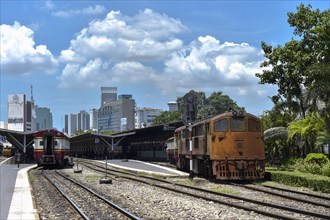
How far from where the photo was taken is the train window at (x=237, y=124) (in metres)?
21.2

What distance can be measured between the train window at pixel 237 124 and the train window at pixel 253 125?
1.14 feet

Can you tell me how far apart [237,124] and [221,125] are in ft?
2.57

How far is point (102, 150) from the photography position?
73875 mm

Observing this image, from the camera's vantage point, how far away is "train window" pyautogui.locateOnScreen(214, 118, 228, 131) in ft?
69.2

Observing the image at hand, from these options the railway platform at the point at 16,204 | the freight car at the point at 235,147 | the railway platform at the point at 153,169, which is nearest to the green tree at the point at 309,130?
the freight car at the point at 235,147

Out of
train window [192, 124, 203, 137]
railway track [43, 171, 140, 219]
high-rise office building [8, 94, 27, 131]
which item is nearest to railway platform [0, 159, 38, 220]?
railway track [43, 171, 140, 219]

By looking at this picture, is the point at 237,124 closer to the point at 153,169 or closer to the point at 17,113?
the point at 153,169

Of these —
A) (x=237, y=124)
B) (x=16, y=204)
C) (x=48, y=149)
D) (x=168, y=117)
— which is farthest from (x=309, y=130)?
(x=168, y=117)

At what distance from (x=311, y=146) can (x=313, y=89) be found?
6.93 m

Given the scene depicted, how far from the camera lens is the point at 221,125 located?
2116 cm

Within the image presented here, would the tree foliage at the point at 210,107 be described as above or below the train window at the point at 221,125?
above

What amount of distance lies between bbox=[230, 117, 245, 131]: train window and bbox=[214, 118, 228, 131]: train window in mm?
287

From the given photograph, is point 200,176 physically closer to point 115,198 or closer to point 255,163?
point 255,163

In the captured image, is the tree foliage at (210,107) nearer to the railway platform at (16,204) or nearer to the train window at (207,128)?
the train window at (207,128)
